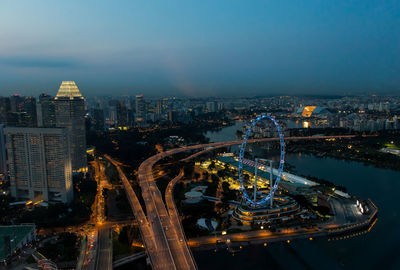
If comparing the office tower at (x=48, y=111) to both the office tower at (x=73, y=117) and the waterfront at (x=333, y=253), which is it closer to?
the office tower at (x=73, y=117)

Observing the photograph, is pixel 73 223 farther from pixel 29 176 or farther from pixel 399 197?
pixel 399 197

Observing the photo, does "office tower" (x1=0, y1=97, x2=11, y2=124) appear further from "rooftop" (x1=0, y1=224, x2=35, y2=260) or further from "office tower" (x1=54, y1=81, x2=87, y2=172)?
"rooftop" (x1=0, y1=224, x2=35, y2=260)

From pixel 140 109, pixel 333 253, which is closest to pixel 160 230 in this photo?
pixel 333 253

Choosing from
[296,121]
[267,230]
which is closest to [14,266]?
[267,230]

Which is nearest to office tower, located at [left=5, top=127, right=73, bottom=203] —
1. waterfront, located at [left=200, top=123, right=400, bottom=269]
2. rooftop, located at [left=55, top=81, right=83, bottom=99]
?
rooftop, located at [left=55, top=81, right=83, bottom=99]

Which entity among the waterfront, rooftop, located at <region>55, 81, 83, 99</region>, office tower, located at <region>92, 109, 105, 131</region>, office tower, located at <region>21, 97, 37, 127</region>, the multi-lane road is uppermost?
rooftop, located at <region>55, 81, 83, 99</region>

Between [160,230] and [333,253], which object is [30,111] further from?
[333,253]
